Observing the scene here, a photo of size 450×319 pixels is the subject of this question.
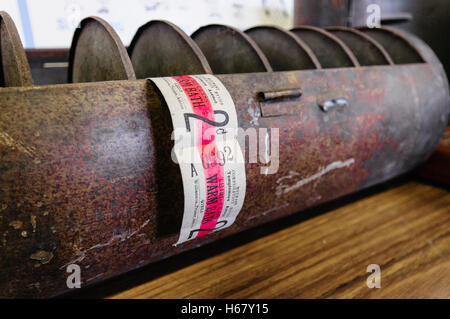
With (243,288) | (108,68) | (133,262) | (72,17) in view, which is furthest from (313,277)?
(72,17)

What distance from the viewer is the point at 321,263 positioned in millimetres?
809

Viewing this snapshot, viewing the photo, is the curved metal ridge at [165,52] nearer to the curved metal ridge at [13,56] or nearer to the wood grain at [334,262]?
the curved metal ridge at [13,56]

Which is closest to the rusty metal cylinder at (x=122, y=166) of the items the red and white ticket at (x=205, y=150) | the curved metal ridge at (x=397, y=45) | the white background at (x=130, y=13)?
the red and white ticket at (x=205, y=150)

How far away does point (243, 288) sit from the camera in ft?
2.38

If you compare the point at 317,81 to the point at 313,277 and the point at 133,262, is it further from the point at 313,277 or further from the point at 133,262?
the point at 133,262

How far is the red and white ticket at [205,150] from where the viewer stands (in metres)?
0.57

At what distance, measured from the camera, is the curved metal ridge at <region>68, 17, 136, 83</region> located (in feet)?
2.20

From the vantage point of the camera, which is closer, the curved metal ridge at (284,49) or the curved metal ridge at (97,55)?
the curved metal ridge at (97,55)

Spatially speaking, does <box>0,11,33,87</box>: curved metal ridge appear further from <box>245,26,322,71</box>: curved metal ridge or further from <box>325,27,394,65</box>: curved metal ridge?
<box>325,27,394,65</box>: curved metal ridge

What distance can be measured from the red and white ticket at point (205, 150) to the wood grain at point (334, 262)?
168mm

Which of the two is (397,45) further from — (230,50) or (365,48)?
(230,50)

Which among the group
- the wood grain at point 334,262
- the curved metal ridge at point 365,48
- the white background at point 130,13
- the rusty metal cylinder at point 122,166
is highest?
the white background at point 130,13

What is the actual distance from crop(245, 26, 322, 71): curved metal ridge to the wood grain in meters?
0.49
